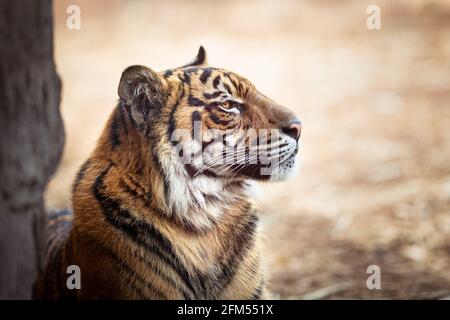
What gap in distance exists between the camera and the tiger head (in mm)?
3400

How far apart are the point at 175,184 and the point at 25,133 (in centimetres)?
86

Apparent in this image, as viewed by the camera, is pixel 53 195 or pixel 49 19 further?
pixel 53 195

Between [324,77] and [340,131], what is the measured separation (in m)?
1.33

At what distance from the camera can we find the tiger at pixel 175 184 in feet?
11.2

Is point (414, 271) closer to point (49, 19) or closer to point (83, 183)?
point (83, 183)

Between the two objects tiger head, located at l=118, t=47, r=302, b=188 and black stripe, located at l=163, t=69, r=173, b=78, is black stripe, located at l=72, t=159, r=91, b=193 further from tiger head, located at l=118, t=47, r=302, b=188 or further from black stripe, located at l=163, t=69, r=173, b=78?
black stripe, located at l=163, t=69, r=173, b=78

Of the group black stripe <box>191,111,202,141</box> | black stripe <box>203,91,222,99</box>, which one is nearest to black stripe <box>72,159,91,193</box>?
black stripe <box>191,111,202,141</box>

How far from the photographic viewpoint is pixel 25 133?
3.52 meters

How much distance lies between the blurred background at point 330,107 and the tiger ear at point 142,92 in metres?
1.37

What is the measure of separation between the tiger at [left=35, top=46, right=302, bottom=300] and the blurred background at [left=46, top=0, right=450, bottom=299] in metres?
0.79

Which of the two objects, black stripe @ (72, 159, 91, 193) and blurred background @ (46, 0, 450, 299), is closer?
black stripe @ (72, 159, 91, 193)

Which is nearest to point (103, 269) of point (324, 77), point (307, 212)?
point (307, 212)

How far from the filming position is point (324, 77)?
8719mm

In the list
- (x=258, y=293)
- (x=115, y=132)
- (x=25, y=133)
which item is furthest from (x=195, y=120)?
(x=258, y=293)
